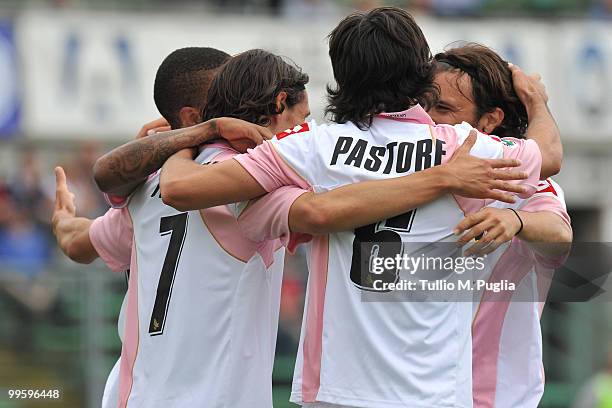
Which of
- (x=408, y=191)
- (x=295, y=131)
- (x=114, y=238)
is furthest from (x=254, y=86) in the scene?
(x=114, y=238)

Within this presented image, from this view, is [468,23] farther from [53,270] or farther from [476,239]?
[476,239]

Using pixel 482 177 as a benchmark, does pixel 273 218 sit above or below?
below

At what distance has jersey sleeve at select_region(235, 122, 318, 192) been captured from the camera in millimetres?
4570

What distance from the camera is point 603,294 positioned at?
608cm

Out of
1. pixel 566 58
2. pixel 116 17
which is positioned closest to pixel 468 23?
pixel 566 58

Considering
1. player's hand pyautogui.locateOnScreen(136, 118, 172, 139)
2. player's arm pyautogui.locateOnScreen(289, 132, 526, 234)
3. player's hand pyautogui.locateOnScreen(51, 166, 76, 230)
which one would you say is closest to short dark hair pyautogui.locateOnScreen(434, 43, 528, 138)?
player's arm pyautogui.locateOnScreen(289, 132, 526, 234)

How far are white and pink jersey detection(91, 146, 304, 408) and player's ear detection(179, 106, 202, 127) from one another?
0.46 m

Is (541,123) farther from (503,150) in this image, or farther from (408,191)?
(408,191)

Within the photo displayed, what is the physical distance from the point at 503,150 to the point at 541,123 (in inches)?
14.5

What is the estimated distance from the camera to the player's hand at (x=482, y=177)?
174 inches

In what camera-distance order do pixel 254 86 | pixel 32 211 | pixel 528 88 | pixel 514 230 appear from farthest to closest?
pixel 32 211, pixel 528 88, pixel 254 86, pixel 514 230

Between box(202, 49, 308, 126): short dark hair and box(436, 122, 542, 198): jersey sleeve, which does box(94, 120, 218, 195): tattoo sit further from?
box(436, 122, 542, 198): jersey sleeve

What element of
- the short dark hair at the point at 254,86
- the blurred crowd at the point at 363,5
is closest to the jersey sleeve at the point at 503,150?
the short dark hair at the point at 254,86

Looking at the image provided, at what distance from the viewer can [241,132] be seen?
4836mm
